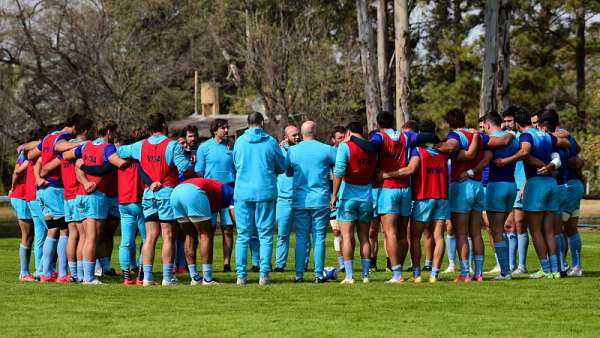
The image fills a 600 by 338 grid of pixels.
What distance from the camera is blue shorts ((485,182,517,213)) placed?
15.0 meters

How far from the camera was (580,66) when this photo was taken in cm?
5438

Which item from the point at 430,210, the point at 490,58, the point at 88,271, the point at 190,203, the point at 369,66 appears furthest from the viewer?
the point at 369,66

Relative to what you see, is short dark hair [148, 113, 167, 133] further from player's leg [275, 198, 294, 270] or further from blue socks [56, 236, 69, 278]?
player's leg [275, 198, 294, 270]

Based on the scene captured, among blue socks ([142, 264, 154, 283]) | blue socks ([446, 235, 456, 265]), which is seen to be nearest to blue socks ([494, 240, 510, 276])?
blue socks ([446, 235, 456, 265])

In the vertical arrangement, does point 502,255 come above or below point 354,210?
below

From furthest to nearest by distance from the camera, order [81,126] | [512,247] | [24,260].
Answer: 1. [512,247]
2. [24,260]
3. [81,126]

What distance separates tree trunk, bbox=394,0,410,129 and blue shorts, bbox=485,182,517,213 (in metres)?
16.7

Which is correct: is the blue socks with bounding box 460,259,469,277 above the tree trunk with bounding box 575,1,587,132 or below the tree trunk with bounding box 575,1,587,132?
below

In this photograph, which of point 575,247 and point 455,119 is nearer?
point 455,119

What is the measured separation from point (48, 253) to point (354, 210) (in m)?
4.25

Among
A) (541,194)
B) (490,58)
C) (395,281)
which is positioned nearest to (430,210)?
(395,281)

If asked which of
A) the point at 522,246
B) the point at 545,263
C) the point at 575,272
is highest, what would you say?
the point at 522,246

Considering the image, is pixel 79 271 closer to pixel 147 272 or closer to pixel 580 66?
pixel 147 272

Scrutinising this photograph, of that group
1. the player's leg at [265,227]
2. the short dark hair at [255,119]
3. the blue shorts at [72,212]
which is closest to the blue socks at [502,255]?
the player's leg at [265,227]
